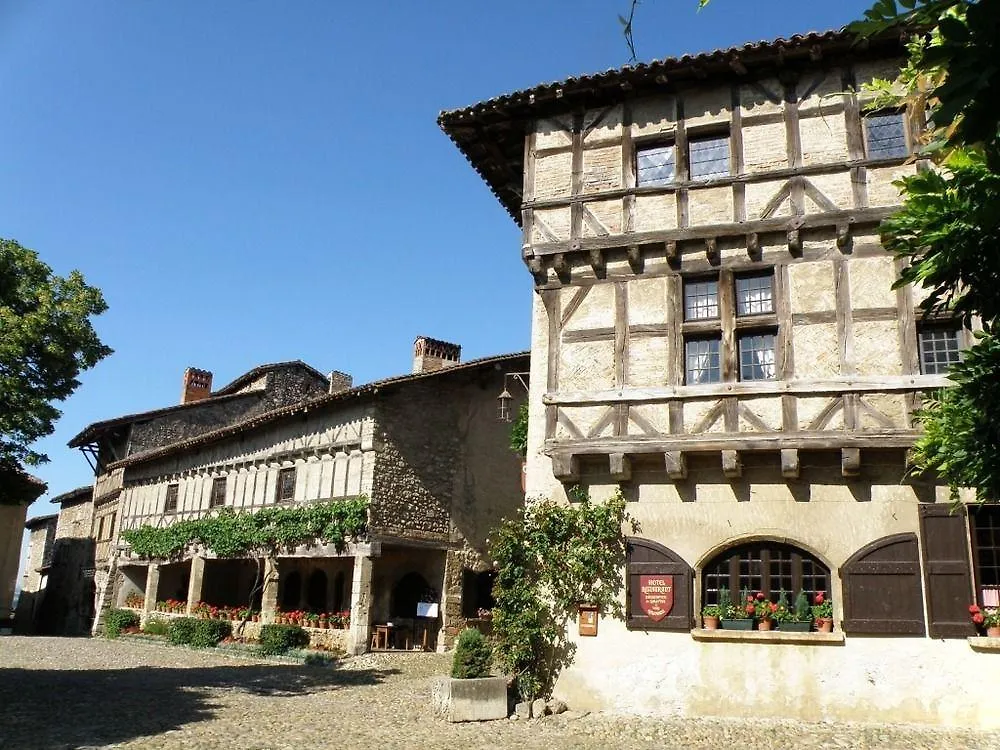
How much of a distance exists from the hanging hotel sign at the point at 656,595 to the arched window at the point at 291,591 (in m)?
16.3

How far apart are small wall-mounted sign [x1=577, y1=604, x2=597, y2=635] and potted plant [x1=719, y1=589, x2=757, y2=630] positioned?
5.71 feet

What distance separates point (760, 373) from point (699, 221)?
244 cm

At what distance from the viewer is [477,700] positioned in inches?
436

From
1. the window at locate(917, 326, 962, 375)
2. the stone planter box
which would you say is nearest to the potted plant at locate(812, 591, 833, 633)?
the window at locate(917, 326, 962, 375)

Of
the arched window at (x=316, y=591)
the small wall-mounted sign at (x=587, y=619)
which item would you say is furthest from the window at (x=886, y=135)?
the arched window at (x=316, y=591)

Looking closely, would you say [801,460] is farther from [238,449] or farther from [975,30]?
[238,449]

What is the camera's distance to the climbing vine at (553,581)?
449 inches

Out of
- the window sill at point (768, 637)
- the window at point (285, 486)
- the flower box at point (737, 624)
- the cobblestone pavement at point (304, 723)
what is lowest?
the cobblestone pavement at point (304, 723)

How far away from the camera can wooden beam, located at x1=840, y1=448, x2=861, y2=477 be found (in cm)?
1035

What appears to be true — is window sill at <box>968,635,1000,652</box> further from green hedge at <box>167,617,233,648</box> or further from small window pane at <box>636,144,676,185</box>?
green hedge at <box>167,617,233,648</box>

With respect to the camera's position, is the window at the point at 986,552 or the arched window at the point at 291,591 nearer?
the window at the point at 986,552

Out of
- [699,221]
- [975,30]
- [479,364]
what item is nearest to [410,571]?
[479,364]

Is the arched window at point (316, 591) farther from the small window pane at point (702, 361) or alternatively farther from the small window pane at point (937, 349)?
the small window pane at point (937, 349)

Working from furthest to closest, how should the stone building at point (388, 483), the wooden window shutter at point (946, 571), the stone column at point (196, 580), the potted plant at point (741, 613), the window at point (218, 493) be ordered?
the window at point (218, 493), the stone column at point (196, 580), the stone building at point (388, 483), the potted plant at point (741, 613), the wooden window shutter at point (946, 571)
